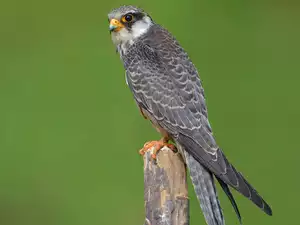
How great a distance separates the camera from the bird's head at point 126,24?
154 inches

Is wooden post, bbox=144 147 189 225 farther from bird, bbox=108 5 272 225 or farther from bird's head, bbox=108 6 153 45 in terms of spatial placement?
bird's head, bbox=108 6 153 45

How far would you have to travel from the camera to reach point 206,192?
3.25 metres

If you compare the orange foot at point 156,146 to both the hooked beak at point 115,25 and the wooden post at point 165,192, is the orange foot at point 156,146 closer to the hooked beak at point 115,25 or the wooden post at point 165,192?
the wooden post at point 165,192

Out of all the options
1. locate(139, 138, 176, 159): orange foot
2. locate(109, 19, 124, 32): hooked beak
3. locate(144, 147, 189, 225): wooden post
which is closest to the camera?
locate(144, 147, 189, 225): wooden post

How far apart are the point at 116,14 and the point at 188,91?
0.65 meters

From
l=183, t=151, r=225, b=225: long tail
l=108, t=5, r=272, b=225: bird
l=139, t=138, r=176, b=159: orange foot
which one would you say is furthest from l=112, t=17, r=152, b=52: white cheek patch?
l=183, t=151, r=225, b=225: long tail

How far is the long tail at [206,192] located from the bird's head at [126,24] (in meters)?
0.90

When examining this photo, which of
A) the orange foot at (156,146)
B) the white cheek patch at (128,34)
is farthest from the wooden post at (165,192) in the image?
the white cheek patch at (128,34)

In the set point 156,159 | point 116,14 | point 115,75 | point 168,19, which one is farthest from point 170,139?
point 168,19

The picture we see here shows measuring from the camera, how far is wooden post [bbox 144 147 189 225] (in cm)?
311

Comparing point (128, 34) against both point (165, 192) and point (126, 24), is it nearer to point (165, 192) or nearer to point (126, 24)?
point (126, 24)

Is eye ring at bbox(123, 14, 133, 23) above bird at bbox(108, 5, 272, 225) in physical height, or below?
above

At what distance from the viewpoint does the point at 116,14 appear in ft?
12.9

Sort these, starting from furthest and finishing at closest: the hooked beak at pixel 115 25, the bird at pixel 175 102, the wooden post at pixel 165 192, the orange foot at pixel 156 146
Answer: the hooked beak at pixel 115 25 → the orange foot at pixel 156 146 → the bird at pixel 175 102 → the wooden post at pixel 165 192
